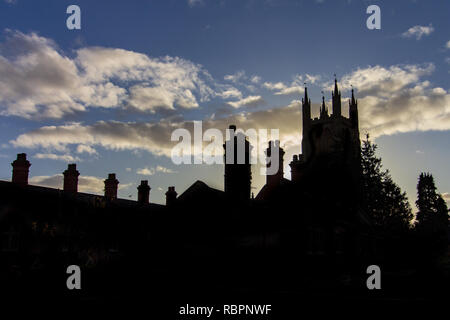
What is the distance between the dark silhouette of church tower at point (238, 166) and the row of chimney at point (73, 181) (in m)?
3.54

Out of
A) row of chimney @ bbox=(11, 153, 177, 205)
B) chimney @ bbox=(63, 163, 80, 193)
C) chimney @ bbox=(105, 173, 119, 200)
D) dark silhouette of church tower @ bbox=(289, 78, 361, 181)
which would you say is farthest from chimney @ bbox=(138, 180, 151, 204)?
dark silhouette of church tower @ bbox=(289, 78, 361, 181)

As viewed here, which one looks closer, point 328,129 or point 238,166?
point 238,166

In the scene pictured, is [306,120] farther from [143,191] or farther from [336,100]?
[143,191]

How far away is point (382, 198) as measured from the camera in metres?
51.5

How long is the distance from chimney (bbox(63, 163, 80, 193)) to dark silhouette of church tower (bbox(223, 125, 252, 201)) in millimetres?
9725

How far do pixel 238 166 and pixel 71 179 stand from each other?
1078cm

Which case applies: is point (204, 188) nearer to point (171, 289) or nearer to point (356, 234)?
point (171, 289)

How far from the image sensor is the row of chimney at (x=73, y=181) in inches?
981

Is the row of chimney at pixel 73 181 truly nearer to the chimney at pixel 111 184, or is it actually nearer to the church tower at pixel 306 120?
the chimney at pixel 111 184

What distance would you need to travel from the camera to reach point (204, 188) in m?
24.0

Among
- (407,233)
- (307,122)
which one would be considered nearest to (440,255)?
(407,233)

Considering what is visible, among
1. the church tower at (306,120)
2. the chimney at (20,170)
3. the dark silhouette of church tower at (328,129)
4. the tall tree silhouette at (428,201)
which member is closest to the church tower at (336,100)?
the dark silhouette of church tower at (328,129)

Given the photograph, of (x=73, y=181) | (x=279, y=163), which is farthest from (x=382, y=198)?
(x=73, y=181)
